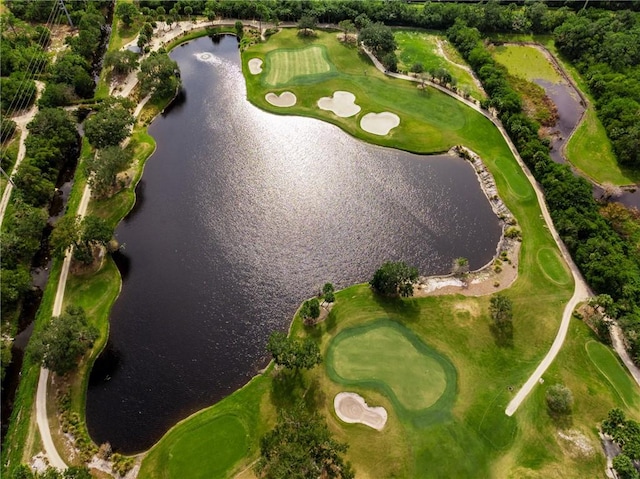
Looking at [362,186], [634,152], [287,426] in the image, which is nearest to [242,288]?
[287,426]

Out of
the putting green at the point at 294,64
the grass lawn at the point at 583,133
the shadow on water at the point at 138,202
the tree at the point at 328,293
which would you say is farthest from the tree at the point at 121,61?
the grass lawn at the point at 583,133

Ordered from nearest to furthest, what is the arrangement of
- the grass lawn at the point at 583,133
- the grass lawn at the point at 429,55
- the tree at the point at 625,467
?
→ 1. the tree at the point at 625,467
2. the grass lawn at the point at 583,133
3. the grass lawn at the point at 429,55

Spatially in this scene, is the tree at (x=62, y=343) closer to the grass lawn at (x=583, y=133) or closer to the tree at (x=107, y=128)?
the tree at (x=107, y=128)

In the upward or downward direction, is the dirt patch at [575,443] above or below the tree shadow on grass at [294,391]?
above

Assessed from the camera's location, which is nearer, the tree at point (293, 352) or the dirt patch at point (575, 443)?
the dirt patch at point (575, 443)

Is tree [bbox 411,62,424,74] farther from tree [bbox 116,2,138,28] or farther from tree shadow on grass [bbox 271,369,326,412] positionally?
tree [bbox 116,2,138,28]

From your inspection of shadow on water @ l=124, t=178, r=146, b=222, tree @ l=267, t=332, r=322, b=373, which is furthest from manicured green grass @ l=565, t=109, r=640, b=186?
shadow on water @ l=124, t=178, r=146, b=222

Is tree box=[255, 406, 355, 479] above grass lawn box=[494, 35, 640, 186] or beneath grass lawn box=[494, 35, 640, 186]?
beneath
